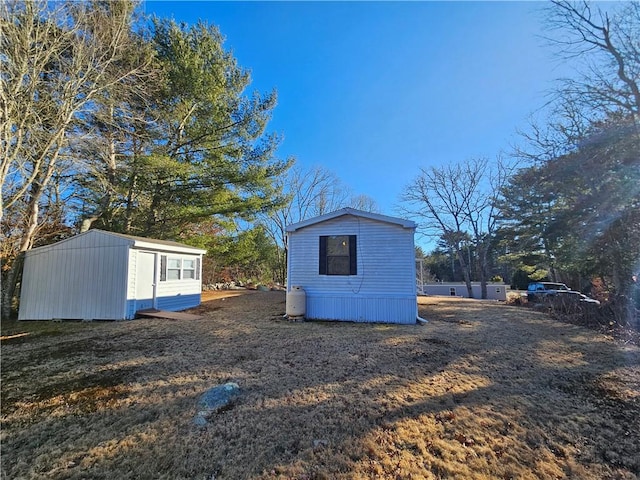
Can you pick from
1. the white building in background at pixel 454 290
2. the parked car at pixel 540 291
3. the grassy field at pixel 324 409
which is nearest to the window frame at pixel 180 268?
the grassy field at pixel 324 409

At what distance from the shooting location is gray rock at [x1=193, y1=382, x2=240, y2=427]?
3.04 metres

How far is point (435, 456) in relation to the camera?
8.08 ft

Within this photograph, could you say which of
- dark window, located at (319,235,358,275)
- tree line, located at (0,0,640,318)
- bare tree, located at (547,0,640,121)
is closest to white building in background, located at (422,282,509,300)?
tree line, located at (0,0,640,318)

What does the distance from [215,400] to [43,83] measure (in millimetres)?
10344

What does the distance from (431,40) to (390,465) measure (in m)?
10.0

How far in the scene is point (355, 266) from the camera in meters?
8.07

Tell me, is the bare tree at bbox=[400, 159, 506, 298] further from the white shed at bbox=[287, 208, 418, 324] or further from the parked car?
the white shed at bbox=[287, 208, 418, 324]

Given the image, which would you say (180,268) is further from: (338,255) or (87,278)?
(338,255)

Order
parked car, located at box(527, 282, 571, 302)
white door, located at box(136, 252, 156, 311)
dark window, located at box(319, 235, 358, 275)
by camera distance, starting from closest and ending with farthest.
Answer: dark window, located at box(319, 235, 358, 275) → white door, located at box(136, 252, 156, 311) → parked car, located at box(527, 282, 571, 302)

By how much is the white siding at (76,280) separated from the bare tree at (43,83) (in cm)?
70

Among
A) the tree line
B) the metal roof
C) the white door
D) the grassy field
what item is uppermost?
the tree line

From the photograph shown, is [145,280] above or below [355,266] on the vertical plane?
below

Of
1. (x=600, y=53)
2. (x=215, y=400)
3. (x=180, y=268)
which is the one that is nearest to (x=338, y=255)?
(x=215, y=400)

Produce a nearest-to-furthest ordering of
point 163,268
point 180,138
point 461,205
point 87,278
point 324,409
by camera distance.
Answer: point 324,409 < point 87,278 < point 163,268 < point 180,138 < point 461,205
